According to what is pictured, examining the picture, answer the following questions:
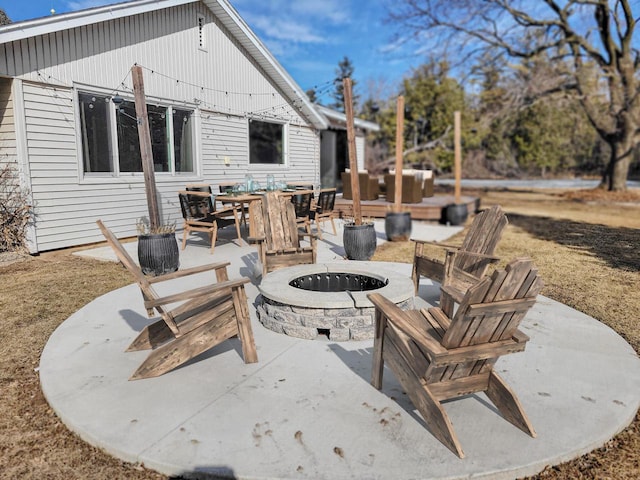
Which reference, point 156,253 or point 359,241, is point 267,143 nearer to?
point 359,241

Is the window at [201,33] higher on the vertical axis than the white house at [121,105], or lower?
higher

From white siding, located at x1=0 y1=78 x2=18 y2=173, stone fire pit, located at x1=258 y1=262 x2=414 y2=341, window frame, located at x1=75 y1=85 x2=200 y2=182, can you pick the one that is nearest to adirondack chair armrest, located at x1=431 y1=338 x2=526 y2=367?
stone fire pit, located at x1=258 y1=262 x2=414 y2=341

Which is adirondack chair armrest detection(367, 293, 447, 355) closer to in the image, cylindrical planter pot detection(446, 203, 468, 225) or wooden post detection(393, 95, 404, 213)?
wooden post detection(393, 95, 404, 213)

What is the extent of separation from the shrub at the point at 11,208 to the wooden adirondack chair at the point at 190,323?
462 cm

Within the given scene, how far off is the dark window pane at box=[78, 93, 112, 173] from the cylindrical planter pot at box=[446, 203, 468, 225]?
260 inches

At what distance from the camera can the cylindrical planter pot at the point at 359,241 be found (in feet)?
19.3

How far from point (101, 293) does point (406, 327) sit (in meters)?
3.72

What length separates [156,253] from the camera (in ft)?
16.6

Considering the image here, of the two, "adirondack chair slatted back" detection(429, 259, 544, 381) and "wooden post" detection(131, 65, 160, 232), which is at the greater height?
"wooden post" detection(131, 65, 160, 232)

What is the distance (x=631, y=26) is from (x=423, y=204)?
1129cm

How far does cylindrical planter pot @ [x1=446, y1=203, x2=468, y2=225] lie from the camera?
9500mm

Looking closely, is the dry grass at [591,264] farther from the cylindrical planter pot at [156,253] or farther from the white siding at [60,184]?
the white siding at [60,184]

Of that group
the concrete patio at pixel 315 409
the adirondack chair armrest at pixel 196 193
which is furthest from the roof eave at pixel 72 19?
the concrete patio at pixel 315 409

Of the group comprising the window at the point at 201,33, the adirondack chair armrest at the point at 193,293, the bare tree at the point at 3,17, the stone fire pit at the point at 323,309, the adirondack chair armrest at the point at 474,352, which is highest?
the bare tree at the point at 3,17
